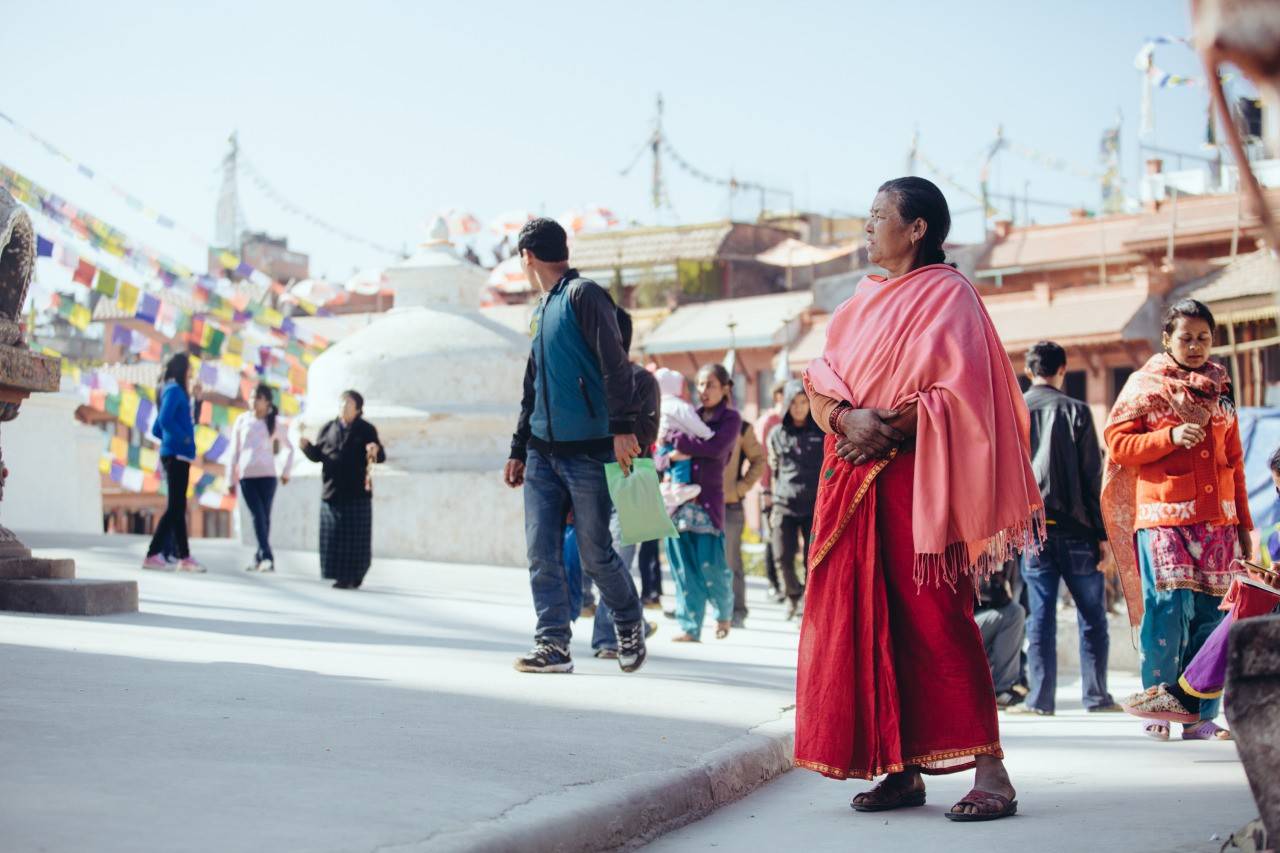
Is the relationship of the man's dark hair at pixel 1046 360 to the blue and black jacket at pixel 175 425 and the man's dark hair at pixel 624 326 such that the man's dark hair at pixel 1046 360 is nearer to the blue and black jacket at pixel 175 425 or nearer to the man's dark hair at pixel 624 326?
the man's dark hair at pixel 624 326

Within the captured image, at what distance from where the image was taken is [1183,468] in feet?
21.2

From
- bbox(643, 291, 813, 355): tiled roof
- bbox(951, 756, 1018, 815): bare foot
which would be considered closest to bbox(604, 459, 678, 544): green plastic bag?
bbox(951, 756, 1018, 815): bare foot

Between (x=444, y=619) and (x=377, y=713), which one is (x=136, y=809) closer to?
(x=377, y=713)

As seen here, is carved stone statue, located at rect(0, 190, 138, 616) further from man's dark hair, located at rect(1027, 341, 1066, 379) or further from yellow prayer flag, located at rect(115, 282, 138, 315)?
yellow prayer flag, located at rect(115, 282, 138, 315)

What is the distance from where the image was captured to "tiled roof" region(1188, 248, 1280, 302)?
2747cm

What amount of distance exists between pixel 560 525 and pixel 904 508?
246cm

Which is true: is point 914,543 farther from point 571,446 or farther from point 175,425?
point 175,425

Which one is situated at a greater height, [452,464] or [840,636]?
[452,464]

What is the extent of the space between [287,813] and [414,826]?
0.91ft

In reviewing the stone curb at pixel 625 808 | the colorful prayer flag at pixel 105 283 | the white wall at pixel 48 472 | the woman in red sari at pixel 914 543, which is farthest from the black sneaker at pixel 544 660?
the colorful prayer flag at pixel 105 283

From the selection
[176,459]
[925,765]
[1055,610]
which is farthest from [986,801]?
[176,459]

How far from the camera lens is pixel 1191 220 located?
113ft

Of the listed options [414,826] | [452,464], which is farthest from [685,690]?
[452,464]

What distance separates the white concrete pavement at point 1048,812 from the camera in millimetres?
3984
